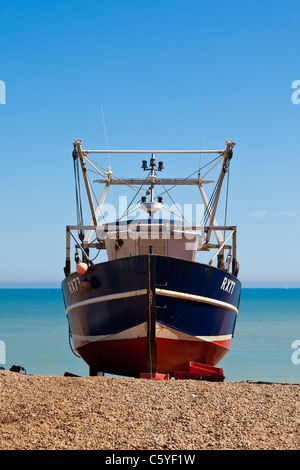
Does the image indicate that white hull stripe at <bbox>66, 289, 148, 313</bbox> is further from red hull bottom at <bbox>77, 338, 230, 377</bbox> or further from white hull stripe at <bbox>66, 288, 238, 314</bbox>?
red hull bottom at <bbox>77, 338, 230, 377</bbox>

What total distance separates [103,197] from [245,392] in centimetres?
879

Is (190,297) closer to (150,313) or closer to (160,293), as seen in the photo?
(160,293)

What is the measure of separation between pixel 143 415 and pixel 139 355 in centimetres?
383

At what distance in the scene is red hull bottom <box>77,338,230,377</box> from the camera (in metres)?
9.65

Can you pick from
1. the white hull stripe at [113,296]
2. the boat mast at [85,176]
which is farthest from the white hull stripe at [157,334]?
the boat mast at [85,176]

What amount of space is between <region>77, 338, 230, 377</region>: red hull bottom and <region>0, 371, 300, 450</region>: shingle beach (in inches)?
67.1

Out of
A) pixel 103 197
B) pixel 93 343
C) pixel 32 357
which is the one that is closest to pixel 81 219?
pixel 103 197

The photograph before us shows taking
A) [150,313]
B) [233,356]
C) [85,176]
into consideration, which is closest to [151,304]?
[150,313]

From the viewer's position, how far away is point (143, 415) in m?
5.83

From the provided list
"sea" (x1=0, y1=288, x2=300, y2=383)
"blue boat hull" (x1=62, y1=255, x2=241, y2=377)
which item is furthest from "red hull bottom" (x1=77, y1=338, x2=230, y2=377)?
"sea" (x1=0, y1=288, x2=300, y2=383)

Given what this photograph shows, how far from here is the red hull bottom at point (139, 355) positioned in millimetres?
9648

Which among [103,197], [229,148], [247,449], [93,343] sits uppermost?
[229,148]
